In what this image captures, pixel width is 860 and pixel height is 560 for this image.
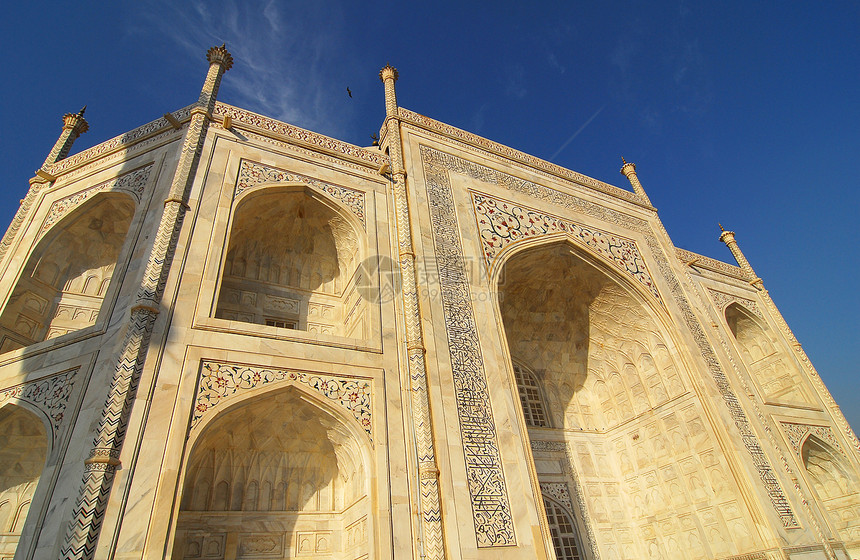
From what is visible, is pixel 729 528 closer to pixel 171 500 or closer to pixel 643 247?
pixel 643 247

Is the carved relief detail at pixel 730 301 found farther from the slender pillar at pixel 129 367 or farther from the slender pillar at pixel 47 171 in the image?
the slender pillar at pixel 47 171

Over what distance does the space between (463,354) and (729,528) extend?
5.67 meters

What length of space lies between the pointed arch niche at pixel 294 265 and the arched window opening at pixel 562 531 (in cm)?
520

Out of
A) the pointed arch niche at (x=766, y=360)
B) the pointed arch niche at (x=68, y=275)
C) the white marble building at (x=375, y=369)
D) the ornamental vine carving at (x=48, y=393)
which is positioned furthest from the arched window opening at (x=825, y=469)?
the pointed arch niche at (x=68, y=275)

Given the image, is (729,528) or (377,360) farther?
(729,528)

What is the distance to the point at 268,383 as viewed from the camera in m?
5.62

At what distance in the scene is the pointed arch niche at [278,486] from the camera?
557 cm

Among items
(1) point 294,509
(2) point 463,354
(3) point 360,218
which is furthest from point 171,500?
(3) point 360,218

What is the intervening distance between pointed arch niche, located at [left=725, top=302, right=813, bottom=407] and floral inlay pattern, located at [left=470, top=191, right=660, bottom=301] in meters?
3.52

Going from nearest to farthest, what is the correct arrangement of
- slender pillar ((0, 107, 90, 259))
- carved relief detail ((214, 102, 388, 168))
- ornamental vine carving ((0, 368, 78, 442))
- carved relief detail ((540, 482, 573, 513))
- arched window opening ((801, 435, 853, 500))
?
ornamental vine carving ((0, 368, 78, 442))
slender pillar ((0, 107, 90, 259))
carved relief detail ((214, 102, 388, 168))
carved relief detail ((540, 482, 573, 513))
arched window opening ((801, 435, 853, 500))

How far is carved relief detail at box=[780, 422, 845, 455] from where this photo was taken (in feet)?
34.1

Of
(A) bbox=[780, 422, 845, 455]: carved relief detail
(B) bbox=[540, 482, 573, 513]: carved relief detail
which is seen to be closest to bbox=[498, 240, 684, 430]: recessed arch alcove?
(B) bbox=[540, 482, 573, 513]: carved relief detail

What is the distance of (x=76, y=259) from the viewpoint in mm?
7465

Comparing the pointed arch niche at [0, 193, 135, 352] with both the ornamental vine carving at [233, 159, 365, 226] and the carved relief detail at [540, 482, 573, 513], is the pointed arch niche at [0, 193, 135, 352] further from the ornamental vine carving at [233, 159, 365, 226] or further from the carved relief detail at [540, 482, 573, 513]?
the carved relief detail at [540, 482, 573, 513]
